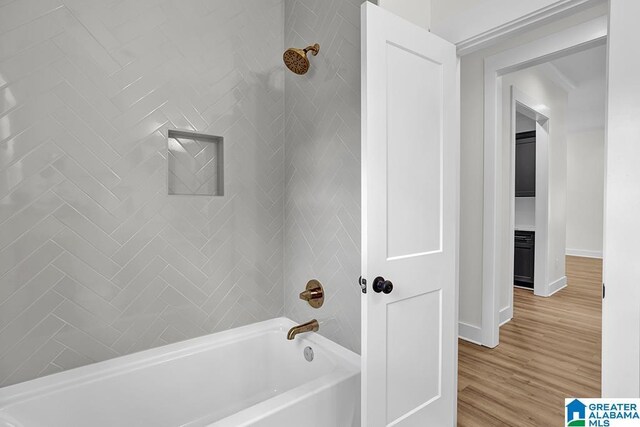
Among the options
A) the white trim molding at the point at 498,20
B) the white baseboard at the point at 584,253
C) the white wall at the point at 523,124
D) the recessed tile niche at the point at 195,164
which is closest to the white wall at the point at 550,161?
the white wall at the point at 523,124

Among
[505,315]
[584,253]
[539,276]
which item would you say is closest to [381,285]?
[505,315]

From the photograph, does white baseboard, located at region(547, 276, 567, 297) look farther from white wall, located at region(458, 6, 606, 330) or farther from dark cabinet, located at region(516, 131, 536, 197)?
white wall, located at region(458, 6, 606, 330)

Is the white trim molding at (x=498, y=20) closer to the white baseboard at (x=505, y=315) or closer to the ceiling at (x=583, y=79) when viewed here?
the ceiling at (x=583, y=79)

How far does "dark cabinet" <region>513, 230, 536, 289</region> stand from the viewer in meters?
4.53

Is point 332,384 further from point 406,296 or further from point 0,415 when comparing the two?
point 0,415

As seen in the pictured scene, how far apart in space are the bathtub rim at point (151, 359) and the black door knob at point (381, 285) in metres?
0.52

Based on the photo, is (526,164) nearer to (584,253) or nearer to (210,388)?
(584,253)

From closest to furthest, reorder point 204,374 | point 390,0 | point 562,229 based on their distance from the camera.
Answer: point 390,0, point 204,374, point 562,229

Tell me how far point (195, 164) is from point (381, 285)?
52.1 inches

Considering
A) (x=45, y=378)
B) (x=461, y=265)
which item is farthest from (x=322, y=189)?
(x=461, y=265)

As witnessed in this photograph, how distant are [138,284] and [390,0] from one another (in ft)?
6.26

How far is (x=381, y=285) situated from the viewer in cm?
139

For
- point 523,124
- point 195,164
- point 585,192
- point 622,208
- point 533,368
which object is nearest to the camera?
point 622,208

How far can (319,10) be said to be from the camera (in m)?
1.99
